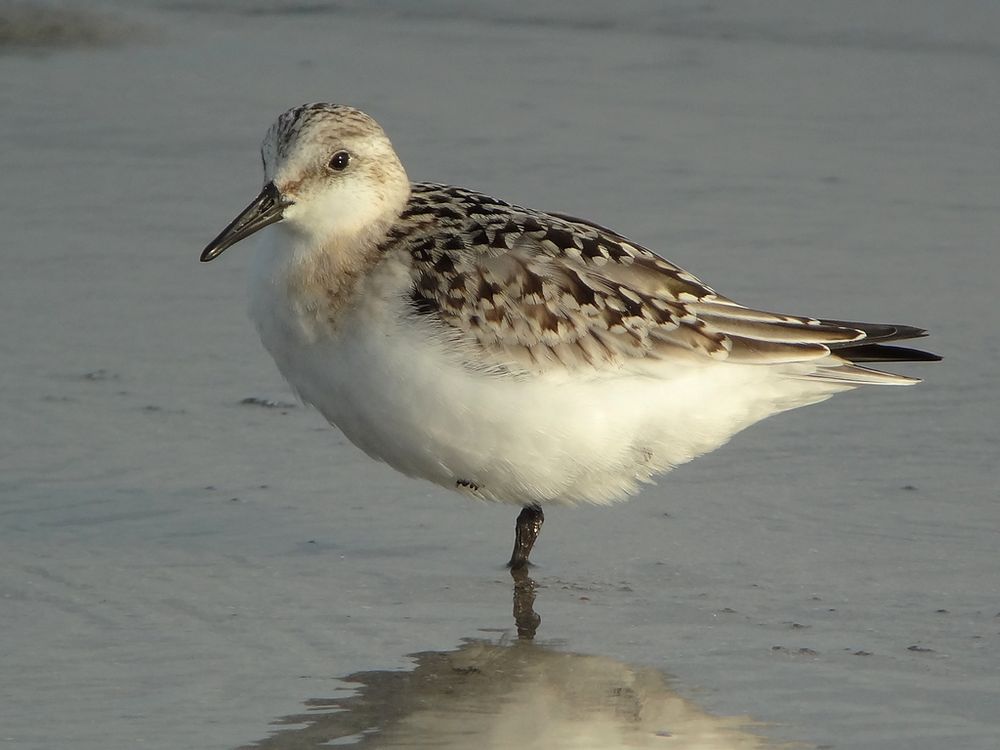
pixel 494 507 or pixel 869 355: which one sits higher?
pixel 869 355

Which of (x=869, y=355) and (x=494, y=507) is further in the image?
(x=494, y=507)

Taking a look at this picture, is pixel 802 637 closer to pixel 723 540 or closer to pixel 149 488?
pixel 723 540

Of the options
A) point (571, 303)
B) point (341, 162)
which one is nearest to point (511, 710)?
point (571, 303)

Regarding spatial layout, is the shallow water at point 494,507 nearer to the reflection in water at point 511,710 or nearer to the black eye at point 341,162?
the reflection in water at point 511,710

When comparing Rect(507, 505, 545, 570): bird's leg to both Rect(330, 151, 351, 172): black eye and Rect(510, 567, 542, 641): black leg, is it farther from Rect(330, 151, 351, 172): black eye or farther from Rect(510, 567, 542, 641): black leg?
Rect(330, 151, 351, 172): black eye

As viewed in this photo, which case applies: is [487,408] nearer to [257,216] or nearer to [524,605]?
[524,605]

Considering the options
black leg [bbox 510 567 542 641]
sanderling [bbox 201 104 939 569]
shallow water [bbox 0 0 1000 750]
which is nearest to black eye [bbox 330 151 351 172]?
sanderling [bbox 201 104 939 569]

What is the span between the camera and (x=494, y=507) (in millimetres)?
6855

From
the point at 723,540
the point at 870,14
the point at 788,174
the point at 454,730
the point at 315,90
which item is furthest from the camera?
the point at 870,14

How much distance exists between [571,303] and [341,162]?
0.91 metres

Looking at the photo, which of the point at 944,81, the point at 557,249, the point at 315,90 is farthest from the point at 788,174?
the point at 557,249

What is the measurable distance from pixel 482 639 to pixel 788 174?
15.0 ft

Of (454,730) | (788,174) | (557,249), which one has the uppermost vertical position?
(788,174)

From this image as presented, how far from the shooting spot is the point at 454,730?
4.90 metres
